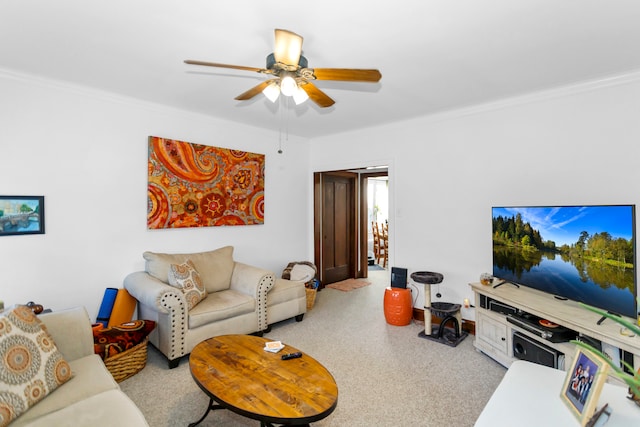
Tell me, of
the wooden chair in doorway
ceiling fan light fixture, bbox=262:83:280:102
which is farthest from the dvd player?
the wooden chair in doorway

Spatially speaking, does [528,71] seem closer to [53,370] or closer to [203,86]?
[203,86]

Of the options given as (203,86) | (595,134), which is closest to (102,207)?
(203,86)

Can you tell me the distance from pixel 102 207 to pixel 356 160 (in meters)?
3.18

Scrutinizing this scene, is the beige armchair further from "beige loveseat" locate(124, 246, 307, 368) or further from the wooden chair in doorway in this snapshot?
the wooden chair in doorway

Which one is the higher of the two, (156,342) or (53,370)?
(53,370)

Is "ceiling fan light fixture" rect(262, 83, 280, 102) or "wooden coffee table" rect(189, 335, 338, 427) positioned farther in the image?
"ceiling fan light fixture" rect(262, 83, 280, 102)

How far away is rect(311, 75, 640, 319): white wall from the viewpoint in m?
2.75

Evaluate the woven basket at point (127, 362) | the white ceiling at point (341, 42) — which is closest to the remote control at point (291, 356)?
the woven basket at point (127, 362)

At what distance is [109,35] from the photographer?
6.95 ft

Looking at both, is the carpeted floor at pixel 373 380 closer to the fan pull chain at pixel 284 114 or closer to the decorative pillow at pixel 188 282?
the decorative pillow at pixel 188 282

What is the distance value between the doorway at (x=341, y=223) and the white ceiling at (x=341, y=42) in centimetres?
244

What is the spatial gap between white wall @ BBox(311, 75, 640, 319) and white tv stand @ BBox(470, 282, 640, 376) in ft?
1.93

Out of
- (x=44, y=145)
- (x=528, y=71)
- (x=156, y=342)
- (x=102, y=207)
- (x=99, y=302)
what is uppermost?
(x=528, y=71)

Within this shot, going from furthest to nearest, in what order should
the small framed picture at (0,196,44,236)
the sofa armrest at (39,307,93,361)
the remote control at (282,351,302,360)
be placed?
1. the small framed picture at (0,196,44,236)
2. the remote control at (282,351,302,360)
3. the sofa armrest at (39,307,93,361)
